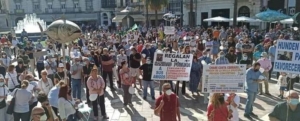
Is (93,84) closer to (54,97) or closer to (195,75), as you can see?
(54,97)

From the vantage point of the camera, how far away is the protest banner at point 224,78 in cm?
728

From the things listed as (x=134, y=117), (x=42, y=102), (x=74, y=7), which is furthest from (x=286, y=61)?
(x=74, y=7)

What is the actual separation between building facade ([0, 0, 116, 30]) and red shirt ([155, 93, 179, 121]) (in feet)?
197

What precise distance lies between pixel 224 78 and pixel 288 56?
4.70ft

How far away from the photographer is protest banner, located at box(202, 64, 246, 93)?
728 centimetres

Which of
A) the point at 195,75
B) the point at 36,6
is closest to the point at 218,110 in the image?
the point at 195,75

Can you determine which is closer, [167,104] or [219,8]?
[167,104]

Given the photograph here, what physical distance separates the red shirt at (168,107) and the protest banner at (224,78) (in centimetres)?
95

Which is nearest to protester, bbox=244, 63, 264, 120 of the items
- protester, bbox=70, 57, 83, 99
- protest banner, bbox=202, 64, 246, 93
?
protest banner, bbox=202, 64, 246, 93

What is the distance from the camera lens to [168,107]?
6742 millimetres

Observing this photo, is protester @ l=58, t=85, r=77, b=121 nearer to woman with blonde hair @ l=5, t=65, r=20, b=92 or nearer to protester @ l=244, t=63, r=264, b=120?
woman with blonde hair @ l=5, t=65, r=20, b=92

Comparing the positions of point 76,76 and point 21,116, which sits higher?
point 76,76

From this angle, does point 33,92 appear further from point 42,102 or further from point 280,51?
point 280,51

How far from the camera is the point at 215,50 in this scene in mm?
16984
